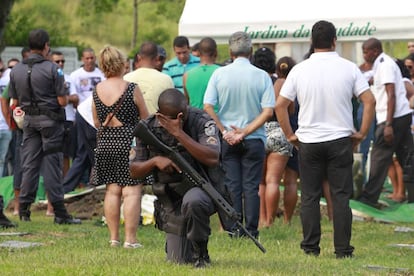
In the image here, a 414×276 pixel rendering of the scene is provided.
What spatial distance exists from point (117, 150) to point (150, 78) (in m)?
1.76

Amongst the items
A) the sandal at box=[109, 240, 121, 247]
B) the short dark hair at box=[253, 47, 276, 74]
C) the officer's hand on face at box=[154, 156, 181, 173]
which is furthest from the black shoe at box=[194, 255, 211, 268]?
the short dark hair at box=[253, 47, 276, 74]

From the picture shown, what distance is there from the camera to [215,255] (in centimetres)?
905

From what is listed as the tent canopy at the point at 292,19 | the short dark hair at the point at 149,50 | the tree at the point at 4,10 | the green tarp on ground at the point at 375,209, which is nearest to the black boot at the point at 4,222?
the short dark hair at the point at 149,50

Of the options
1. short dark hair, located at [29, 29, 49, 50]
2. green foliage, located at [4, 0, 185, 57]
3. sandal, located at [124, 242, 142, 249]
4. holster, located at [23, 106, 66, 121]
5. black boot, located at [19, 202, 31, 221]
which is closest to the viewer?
sandal, located at [124, 242, 142, 249]

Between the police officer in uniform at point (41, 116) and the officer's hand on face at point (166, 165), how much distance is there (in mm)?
4270

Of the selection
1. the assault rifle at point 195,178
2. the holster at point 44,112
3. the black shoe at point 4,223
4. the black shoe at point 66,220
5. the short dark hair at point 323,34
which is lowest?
the black shoe at point 66,220

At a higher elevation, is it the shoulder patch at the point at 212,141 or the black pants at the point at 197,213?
the shoulder patch at the point at 212,141

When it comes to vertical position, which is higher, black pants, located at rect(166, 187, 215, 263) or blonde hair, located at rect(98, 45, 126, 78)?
blonde hair, located at rect(98, 45, 126, 78)

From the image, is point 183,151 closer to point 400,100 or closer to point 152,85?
point 152,85

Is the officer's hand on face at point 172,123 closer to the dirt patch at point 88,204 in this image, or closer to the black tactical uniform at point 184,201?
the black tactical uniform at point 184,201

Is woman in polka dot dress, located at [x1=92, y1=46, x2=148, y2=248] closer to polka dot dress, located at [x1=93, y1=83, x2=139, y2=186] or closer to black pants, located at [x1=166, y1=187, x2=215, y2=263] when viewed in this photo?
polka dot dress, located at [x1=93, y1=83, x2=139, y2=186]

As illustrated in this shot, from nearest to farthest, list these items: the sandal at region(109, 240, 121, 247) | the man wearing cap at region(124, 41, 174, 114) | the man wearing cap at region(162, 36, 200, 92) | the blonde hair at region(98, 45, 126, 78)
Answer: the sandal at region(109, 240, 121, 247)
the blonde hair at region(98, 45, 126, 78)
the man wearing cap at region(124, 41, 174, 114)
the man wearing cap at region(162, 36, 200, 92)

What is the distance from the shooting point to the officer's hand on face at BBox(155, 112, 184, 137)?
7691 mm

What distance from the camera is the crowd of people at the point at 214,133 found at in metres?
7.92
